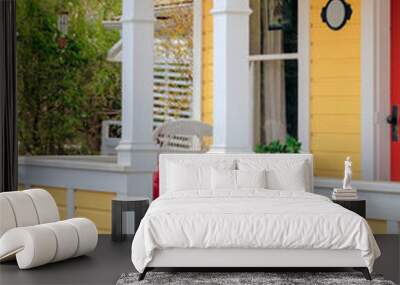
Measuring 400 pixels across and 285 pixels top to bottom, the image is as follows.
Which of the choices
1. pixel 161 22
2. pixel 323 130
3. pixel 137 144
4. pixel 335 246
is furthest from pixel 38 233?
pixel 161 22

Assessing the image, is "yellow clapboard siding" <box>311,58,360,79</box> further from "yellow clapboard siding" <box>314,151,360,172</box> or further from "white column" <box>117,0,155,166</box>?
"white column" <box>117,0,155,166</box>

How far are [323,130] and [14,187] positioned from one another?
3.47 metres

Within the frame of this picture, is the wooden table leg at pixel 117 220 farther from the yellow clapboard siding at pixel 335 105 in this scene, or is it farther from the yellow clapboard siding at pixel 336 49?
the yellow clapboard siding at pixel 336 49

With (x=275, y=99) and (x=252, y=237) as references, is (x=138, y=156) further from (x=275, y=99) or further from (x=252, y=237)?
(x=252, y=237)

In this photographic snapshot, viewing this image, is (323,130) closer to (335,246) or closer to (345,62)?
(345,62)

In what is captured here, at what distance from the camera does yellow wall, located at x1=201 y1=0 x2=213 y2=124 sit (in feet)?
37.2

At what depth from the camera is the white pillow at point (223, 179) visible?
26.6 feet

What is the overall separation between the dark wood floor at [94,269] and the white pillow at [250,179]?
1.17 m

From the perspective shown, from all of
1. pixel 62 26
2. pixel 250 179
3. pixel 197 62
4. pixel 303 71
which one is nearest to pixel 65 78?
pixel 62 26

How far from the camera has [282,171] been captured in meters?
8.28

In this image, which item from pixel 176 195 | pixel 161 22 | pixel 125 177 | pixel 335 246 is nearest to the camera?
pixel 335 246

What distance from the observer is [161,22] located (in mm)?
13969

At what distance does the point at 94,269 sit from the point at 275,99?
4.20 m

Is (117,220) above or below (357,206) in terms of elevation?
below
